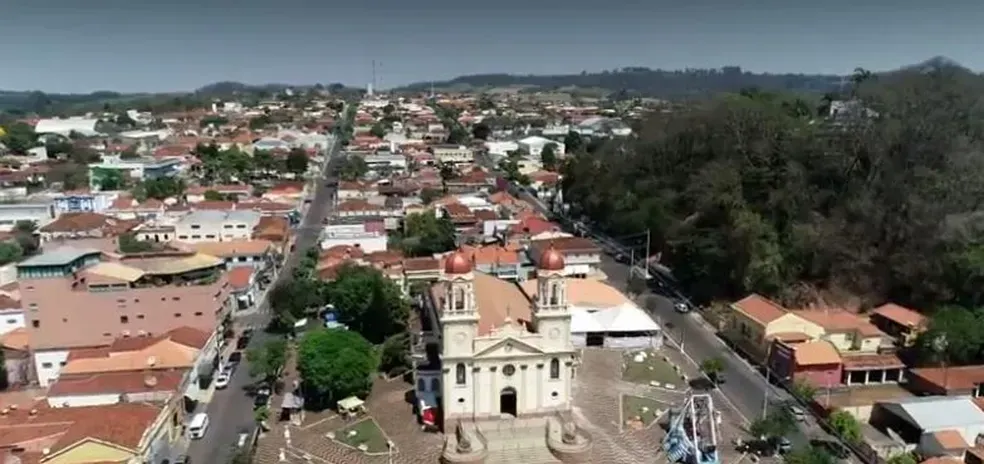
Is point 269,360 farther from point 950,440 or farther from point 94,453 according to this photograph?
point 950,440

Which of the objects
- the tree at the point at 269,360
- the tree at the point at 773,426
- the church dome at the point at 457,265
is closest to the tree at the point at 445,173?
the tree at the point at 269,360

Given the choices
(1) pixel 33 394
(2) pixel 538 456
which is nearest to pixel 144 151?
(1) pixel 33 394

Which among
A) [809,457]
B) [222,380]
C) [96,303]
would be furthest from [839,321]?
[96,303]

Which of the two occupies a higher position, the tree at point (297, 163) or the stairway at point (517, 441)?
the tree at point (297, 163)

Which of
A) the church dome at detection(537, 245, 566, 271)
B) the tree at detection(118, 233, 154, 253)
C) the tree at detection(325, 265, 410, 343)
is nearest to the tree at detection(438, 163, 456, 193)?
the tree at detection(118, 233, 154, 253)

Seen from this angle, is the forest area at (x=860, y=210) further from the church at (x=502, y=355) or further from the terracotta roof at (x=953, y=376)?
the church at (x=502, y=355)

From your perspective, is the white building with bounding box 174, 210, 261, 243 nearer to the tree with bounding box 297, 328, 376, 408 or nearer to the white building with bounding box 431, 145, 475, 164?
the tree with bounding box 297, 328, 376, 408
